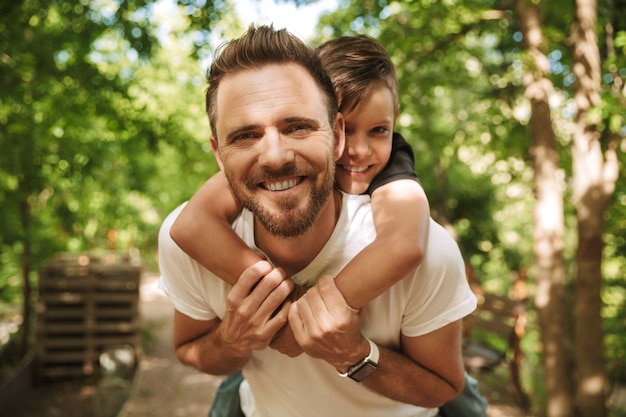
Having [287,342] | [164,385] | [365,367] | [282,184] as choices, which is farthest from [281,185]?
[164,385]

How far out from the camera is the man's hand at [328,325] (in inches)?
62.2

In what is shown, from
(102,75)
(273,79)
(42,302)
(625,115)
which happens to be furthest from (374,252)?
(42,302)

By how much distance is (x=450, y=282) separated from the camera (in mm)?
1723

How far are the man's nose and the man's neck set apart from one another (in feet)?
0.81

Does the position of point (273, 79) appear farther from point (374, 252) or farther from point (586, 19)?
point (586, 19)

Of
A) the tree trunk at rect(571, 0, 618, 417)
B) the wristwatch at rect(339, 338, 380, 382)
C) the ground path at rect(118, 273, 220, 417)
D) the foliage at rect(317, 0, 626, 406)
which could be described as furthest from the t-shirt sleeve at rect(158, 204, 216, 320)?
the tree trunk at rect(571, 0, 618, 417)

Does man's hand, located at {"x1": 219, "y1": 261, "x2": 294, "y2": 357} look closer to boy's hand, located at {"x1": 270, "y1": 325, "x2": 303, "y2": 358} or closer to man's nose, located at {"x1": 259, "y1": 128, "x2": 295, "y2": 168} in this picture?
boy's hand, located at {"x1": 270, "y1": 325, "x2": 303, "y2": 358}

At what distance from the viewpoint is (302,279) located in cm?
184

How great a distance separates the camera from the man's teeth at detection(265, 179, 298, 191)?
1.62 metres

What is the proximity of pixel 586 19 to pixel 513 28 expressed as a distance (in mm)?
3619

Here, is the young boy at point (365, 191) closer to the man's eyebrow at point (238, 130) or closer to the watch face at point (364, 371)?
the watch face at point (364, 371)

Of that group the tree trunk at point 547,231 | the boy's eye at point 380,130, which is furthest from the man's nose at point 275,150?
the tree trunk at point 547,231

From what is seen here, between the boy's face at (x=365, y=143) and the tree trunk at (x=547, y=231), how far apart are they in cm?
473

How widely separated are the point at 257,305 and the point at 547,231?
5521 mm
